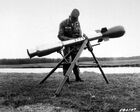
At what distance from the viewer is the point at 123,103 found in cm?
652

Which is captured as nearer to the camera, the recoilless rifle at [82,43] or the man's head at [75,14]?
the recoilless rifle at [82,43]

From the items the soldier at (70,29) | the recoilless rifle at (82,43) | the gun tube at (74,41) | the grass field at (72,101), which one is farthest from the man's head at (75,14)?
the grass field at (72,101)

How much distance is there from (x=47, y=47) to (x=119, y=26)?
2.57 metres

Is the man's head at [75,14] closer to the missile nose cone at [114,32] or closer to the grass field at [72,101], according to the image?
the missile nose cone at [114,32]

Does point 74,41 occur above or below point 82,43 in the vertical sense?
above

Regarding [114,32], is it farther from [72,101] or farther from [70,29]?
[72,101]

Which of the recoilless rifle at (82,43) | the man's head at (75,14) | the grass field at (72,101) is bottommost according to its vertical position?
the grass field at (72,101)

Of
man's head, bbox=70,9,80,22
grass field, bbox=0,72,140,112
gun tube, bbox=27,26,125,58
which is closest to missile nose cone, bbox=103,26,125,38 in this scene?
gun tube, bbox=27,26,125,58

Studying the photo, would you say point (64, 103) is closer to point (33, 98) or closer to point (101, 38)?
point (33, 98)

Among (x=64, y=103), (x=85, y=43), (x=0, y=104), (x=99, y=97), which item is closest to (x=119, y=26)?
(x=85, y=43)

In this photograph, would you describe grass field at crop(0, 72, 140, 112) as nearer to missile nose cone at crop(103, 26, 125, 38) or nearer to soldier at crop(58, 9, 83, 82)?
missile nose cone at crop(103, 26, 125, 38)

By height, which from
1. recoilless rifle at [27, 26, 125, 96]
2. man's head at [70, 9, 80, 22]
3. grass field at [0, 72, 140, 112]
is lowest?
grass field at [0, 72, 140, 112]

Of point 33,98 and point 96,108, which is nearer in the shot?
point 96,108

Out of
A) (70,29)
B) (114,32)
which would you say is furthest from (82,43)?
(70,29)
